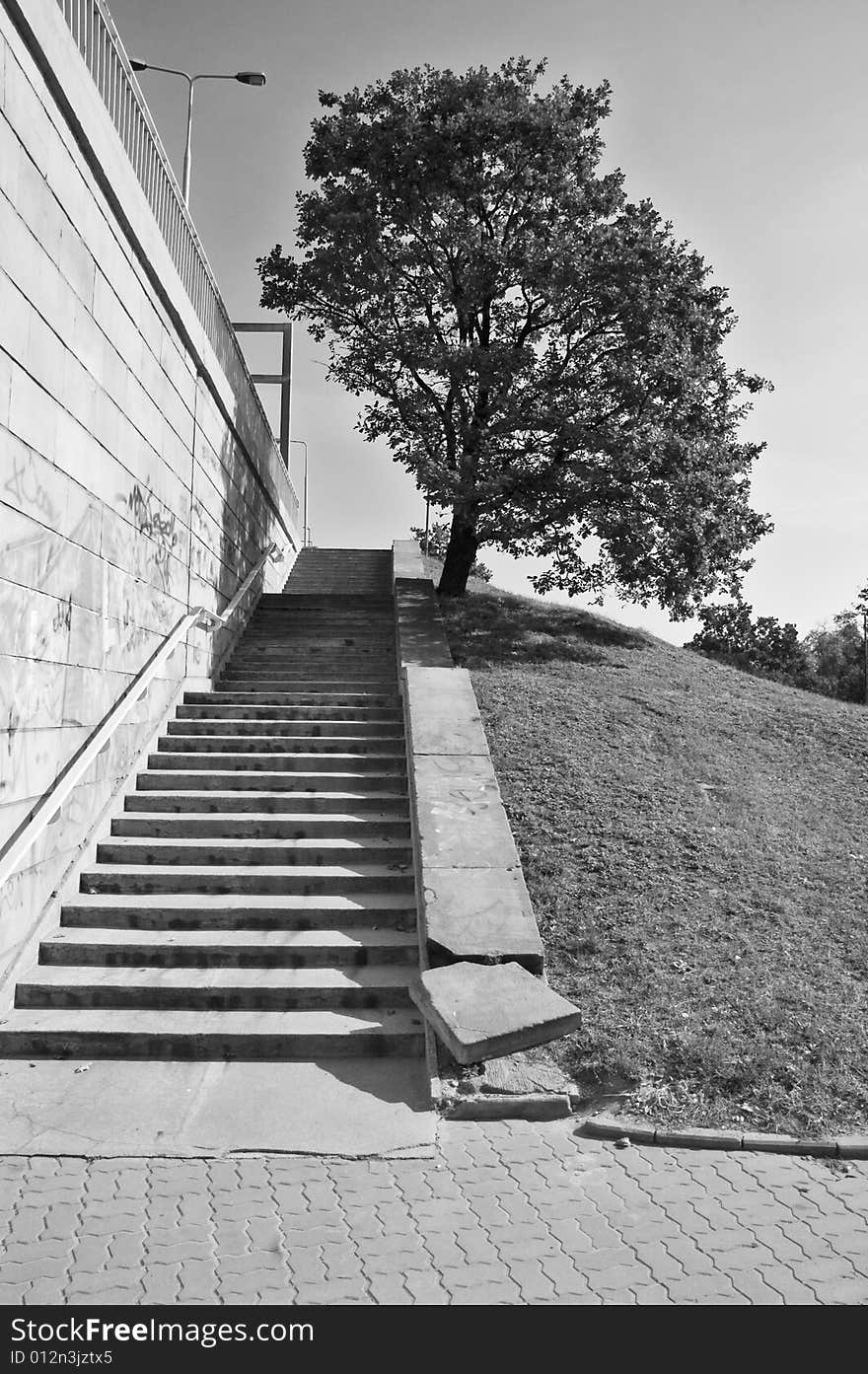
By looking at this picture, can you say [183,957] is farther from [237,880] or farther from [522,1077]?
[522,1077]

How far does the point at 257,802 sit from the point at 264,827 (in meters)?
0.44

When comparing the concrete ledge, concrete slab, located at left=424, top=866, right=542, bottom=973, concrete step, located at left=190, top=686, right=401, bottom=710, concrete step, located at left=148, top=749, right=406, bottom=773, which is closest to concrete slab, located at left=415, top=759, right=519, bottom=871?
the concrete ledge

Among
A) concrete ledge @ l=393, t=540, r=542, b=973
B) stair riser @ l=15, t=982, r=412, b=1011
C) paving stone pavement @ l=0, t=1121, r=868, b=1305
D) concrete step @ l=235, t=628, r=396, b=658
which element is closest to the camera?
paving stone pavement @ l=0, t=1121, r=868, b=1305

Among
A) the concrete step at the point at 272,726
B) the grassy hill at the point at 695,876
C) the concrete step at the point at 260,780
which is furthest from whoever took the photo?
the concrete step at the point at 272,726

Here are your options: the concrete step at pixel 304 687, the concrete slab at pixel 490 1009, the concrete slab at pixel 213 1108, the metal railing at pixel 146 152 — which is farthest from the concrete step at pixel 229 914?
the metal railing at pixel 146 152

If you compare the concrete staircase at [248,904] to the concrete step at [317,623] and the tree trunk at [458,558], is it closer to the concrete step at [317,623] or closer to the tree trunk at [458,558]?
the concrete step at [317,623]

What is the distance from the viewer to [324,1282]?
3418 mm

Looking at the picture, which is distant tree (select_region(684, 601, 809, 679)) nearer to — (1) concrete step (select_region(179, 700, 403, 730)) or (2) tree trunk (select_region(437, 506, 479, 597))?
(2) tree trunk (select_region(437, 506, 479, 597))

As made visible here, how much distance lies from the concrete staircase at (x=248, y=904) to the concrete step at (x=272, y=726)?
0.01 m

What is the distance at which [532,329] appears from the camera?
16.1 meters

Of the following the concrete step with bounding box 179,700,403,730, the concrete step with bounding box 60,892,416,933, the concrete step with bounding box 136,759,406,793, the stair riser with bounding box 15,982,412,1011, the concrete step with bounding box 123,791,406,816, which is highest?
the concrete step with bounding box 179,700,403,730

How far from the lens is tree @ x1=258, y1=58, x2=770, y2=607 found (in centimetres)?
1465

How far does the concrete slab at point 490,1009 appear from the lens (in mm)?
5184

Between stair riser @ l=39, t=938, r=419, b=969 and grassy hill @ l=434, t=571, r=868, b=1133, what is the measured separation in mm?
1502
